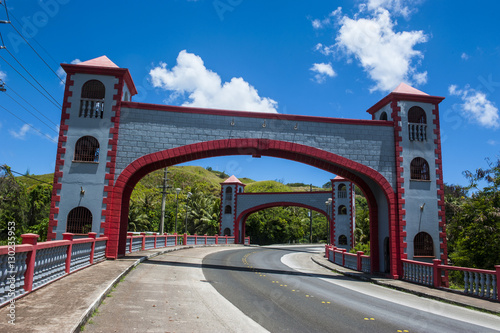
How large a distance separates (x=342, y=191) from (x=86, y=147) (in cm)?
2883

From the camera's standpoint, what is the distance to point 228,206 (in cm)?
4581

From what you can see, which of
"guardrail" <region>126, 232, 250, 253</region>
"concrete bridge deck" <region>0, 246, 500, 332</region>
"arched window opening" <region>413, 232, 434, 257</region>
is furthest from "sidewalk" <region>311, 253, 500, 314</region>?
"guardrail" <region>126, 232, 250, 253</region>

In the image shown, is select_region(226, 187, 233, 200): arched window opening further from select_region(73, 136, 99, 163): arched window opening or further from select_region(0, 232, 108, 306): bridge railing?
select_region(0, 232, 108, 306): bridge railing

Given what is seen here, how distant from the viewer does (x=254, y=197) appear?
44688 millimetres

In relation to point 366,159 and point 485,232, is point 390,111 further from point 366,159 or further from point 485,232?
point 485,232

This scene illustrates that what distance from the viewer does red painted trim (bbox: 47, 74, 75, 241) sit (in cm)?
1538

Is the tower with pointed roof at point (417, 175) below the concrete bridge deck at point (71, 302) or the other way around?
the other way around

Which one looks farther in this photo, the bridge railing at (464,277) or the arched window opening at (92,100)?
the arched window opening at (92,100)

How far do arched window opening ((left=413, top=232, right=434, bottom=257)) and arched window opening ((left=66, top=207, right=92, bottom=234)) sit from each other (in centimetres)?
1390

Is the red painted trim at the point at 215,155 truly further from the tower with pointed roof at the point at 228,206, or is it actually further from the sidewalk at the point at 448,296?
the tower with pointed roof at the point at 228,206

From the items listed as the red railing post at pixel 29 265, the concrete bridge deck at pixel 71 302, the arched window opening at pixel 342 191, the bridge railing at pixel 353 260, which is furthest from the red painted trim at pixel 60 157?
the arched window opening at pixel 342 191

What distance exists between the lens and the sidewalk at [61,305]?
5.15m

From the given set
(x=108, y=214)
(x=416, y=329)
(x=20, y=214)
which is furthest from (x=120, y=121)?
(x=20, y=214)

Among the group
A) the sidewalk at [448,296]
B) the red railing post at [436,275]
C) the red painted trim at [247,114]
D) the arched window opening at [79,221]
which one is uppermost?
the red painted trim at [247,114]
